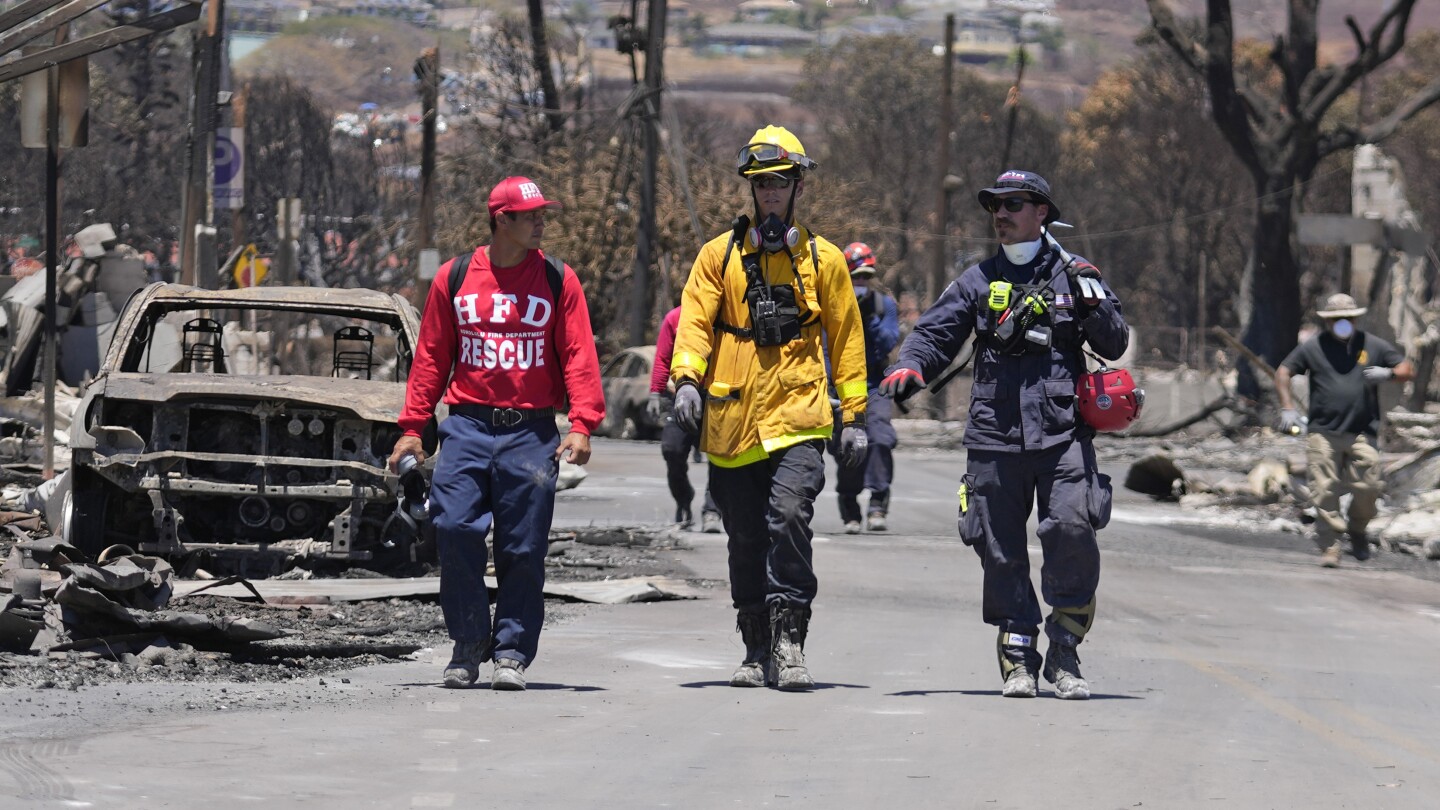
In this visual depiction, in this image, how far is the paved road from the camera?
6.34 meters

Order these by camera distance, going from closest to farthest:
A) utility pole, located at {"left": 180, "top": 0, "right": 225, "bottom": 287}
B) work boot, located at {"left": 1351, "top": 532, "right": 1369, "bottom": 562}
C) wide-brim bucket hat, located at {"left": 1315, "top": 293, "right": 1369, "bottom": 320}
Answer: wide-brim bucket hat, located at {"left": 1315, "top": 293, "right": 1369, "bottom": 320}
work boot, located at {"left": 1351, "top": 532, "right": 1369, "bottom": 562}
utility pole, located at {"left": 180, "top": 0, "right": 225, "bottom": 287}

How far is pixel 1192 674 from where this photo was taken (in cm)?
992

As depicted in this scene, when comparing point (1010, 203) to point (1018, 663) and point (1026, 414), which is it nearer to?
point (1026, 414)

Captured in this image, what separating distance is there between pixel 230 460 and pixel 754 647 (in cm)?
378

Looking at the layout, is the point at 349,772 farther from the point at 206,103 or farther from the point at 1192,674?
the point at 206,103

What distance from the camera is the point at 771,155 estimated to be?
28.2ft

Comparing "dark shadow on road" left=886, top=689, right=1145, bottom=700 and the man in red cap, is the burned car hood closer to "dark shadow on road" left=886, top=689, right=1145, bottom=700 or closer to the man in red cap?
the man in red cap

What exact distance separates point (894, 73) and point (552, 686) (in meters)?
93.9

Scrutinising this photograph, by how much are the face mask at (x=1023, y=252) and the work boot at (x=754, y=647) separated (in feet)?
5.37

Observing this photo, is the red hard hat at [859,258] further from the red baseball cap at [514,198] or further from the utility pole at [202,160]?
the utility pole at [202,160]

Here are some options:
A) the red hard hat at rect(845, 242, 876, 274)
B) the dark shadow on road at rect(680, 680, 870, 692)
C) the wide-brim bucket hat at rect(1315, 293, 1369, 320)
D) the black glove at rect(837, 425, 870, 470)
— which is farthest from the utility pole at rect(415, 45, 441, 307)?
the black glove at rect(837, 425, 870, 470)

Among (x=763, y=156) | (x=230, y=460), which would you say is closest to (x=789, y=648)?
(x=763, y=156)

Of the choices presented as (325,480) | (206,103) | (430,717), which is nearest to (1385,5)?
(206,103)

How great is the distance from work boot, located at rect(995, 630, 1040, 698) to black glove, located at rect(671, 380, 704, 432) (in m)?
1.42
